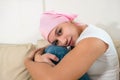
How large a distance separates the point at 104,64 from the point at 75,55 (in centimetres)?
27

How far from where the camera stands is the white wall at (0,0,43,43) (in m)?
2.06

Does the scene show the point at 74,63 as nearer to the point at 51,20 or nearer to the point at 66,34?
the point at 66,34

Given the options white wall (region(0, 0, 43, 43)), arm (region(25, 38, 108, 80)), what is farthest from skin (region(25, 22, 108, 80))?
white wall (region(0, 0, 43, 43))

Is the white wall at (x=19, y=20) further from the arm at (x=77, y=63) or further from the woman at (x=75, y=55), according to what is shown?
the arm at (x=77, y=63)

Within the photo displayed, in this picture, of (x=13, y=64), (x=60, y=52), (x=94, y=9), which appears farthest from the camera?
(x=94, y=9)

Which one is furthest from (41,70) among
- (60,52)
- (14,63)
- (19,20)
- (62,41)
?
(19,20)

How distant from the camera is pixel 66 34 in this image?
1159 mm

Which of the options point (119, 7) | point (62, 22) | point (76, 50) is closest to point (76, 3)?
point (119, 7)

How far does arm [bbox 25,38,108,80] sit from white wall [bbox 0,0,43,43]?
116 centimetres

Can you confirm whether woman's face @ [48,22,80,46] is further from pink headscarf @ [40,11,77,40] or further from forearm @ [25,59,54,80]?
forearm @ [25,59,54,80]

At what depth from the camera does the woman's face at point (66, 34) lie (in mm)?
1160

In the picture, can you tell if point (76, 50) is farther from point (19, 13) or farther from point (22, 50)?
point (19, 13)

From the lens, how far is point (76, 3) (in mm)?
2064

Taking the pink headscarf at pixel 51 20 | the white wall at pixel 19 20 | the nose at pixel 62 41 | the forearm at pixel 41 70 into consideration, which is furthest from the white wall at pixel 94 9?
the forearm at pixel 41 70
